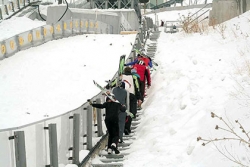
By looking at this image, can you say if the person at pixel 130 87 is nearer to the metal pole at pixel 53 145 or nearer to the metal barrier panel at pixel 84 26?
the metal pole at pixel 53 145

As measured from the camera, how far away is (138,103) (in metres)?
13.6

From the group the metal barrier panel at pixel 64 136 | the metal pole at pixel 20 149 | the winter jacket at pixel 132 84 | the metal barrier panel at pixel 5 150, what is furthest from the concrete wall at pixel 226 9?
the metal barrier panel at pixel 5 150

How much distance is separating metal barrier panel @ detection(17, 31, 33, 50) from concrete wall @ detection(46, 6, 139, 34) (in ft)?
46.6

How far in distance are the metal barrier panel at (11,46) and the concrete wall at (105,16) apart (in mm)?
16306

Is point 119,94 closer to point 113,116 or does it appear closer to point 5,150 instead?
point 113,116

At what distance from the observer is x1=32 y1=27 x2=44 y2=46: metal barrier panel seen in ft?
90.0

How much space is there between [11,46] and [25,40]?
6.37 ft

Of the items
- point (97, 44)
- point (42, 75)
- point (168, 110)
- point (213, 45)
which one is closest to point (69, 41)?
point (97, 44)

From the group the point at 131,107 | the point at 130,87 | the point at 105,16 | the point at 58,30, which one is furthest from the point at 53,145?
the point at 105,16

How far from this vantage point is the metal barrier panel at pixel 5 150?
6.83m

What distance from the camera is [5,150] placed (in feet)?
22.7

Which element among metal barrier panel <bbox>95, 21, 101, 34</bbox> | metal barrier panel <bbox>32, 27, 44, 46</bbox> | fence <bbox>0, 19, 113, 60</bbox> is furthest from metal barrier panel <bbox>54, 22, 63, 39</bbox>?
metal barrier panel <bbox>95, 21, 101, 34</bbox>

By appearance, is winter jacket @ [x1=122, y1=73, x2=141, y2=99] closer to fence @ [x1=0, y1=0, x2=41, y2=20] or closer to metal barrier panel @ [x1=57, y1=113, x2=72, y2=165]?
metal barrier panel @ [x1=57, y1=113, x2=72, y2=165]

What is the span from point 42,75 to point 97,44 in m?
9.19
